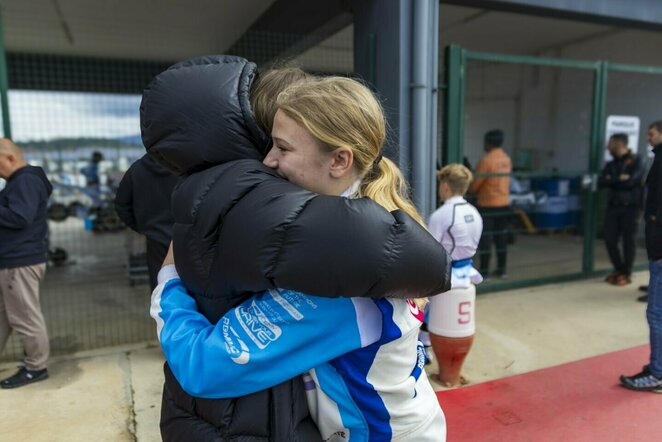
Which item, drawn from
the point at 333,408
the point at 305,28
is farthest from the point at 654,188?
the point at 305,28

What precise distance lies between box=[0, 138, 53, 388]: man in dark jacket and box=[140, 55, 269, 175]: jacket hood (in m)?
2.64

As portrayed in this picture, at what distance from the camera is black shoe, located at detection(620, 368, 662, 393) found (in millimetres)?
3133

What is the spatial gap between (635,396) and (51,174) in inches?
396

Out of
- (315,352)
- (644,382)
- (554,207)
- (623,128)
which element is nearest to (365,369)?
(315,352)

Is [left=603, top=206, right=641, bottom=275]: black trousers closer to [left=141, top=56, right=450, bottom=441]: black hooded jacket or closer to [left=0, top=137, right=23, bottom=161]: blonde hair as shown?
[left=141, top=56, right=450, bottom=441]: black hooded jacket

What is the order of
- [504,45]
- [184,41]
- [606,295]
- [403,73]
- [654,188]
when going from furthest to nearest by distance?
[504,45] < [184,41] < [606,295] < [403,73] < [654,188]

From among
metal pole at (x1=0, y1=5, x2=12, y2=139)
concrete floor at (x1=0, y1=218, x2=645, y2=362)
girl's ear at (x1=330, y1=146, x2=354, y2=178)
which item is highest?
metal pole at (x1=0, y1=5, x2=12, y2=139)

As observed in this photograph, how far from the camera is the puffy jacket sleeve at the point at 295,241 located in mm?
847

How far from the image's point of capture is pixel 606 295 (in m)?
5.34

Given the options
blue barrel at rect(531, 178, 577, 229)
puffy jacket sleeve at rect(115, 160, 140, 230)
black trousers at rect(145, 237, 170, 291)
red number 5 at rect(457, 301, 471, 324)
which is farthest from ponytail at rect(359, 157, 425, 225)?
blue barrel at rect(531, 178, 577, 229)

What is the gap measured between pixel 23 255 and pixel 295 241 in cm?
307

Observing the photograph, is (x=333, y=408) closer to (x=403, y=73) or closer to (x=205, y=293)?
(x=205, y=293)

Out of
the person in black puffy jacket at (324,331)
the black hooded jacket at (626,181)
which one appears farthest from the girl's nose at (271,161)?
the black hooded jacket at (626,181)

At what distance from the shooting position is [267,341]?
0.94 meters
